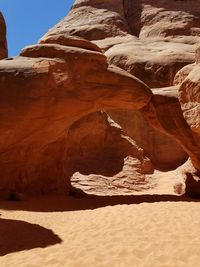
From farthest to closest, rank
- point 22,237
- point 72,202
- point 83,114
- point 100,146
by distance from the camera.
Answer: point 100,146
point 83,114
point 72,202
point 22,237

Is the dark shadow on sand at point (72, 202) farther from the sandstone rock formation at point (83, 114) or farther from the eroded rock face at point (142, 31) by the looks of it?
the eroded rock face at point (142, 31)

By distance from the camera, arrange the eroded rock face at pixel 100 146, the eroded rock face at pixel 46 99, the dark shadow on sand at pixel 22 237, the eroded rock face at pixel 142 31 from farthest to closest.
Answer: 1. the eroded rock face at pixel 142 31
2. the eroded rock face at pixel 100 146
3. the eroded rock face at pixel 46 99
4. the dark shadow on sand at pixel 22 237

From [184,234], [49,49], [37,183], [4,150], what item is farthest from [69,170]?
[184,234]

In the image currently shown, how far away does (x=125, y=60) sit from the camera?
21688mm

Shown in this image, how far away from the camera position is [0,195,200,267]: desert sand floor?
6293 millimetres

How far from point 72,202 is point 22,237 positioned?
4749 millimetres

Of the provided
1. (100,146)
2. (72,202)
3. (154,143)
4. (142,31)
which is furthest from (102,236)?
(142,31)

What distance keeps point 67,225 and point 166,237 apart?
2634 mm

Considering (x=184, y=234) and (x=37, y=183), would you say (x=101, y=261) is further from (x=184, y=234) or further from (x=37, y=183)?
(x=37, y=183)

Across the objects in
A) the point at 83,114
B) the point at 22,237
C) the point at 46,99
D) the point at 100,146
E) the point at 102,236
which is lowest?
the point at 22,237

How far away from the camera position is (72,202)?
12508 millimetres

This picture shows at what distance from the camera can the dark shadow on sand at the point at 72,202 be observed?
36.7ft

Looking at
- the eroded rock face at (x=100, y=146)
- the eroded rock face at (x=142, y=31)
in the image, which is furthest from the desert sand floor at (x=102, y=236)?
the eroded rock face at (x=142, y=31)

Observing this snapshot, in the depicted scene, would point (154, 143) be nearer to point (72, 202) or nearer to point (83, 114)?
point (83, 114)
